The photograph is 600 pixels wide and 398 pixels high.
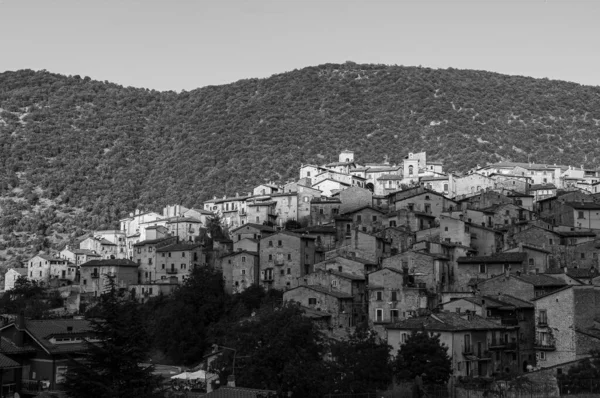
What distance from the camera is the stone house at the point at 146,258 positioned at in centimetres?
10069

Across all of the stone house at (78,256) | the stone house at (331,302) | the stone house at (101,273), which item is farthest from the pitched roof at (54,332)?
the stone house at (78,256)

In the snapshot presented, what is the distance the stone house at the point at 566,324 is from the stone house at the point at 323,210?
3792 centimetres

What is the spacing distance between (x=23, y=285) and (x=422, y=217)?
44571 mm

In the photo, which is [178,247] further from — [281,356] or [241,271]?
[281,356]

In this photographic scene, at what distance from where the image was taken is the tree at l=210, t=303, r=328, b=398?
48.7 m

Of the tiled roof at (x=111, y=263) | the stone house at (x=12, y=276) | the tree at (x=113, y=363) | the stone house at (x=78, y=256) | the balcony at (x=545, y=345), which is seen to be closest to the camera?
the tree at (x=113, y=363)

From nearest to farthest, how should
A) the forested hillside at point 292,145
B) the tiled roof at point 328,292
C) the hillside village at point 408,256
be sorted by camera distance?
the hillside village at point 408,256 < the tiled roof at point 328,292 < the forested hillside at point 292,145

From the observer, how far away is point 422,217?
286 feet

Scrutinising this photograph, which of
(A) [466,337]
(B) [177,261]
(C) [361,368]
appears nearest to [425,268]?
(A) [466,337]

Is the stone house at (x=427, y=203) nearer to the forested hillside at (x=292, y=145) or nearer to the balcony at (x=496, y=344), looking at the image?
the balcony at (x=496, y=344)

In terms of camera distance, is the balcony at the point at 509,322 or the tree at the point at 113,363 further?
the balcony at the point at 509,322

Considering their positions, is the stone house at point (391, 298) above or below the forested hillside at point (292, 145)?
below

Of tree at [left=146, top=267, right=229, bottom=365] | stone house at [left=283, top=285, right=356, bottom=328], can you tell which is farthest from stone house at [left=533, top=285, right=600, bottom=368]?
tree at [left=146, top=267, right=229, bottom=365]

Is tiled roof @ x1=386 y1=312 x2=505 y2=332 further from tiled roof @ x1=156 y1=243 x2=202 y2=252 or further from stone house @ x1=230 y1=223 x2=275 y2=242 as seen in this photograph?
tiled roof @ x1=156 y1=243 x2=202 y2=252
